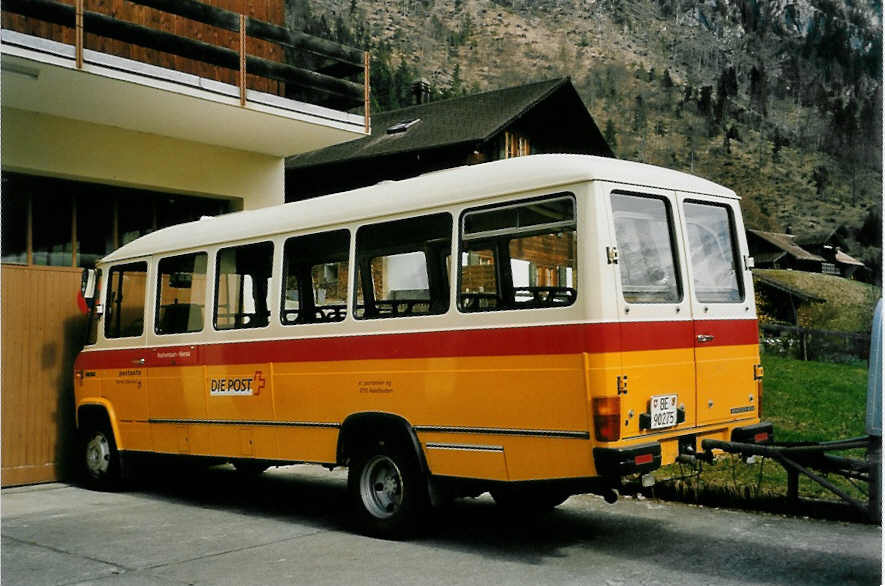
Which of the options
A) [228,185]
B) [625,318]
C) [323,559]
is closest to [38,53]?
[228,185]

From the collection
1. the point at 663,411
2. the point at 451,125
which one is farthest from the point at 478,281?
the point at 451,125

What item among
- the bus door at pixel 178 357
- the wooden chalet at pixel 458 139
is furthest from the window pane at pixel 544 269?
the wooden chalet at pixel 458 139

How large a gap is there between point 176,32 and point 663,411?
967 cm

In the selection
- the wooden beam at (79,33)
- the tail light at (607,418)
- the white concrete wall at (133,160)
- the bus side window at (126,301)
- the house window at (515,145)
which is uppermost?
the house window at (515,145)

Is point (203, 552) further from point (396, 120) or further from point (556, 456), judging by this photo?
point (396, 120)

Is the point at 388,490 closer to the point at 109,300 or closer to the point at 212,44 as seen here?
the point at 109,300

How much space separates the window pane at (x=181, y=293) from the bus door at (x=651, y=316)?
459 centimetres

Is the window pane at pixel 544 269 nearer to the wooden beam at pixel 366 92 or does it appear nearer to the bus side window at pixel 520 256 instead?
the bus side window at pixel 520 256

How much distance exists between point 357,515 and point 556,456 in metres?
2.18

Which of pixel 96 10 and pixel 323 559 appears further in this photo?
pixel 96 10

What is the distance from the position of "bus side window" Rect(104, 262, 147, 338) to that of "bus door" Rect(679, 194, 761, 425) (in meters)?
5.98

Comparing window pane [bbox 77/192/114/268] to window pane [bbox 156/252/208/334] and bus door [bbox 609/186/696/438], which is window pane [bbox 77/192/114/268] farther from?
bus door [bbox 609/186/696/438]

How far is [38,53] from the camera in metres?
9.74

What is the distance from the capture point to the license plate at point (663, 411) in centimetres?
634
